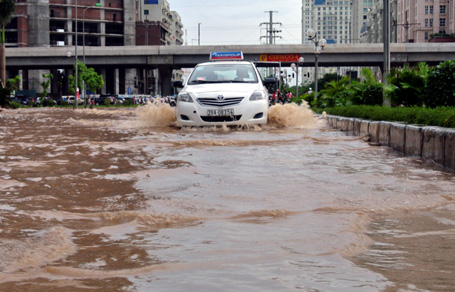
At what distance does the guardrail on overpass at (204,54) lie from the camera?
62.3 metres

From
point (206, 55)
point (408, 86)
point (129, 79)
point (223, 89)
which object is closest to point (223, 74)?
point (223, 89)

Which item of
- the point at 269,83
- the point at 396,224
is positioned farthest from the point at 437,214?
the point at 269,83

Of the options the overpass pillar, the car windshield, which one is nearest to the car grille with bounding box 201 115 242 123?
the car windshield

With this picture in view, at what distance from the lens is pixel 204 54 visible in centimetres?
6456

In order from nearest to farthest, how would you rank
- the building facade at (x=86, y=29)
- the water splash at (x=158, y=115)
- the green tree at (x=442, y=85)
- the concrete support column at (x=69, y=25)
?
the green tree at (x=442, y=85) < the water splash at (x=158, y=115) < the building facade at (x=86, y=29) < the concrete support column at (x=69, y=25)

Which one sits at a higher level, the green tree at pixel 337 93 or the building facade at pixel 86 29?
the building facade at pixel 86 29

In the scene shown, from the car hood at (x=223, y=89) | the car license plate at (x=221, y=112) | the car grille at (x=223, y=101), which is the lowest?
the car license plate at (x=221, y=112)

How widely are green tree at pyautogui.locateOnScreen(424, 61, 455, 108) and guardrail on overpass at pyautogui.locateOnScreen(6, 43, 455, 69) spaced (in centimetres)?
5088

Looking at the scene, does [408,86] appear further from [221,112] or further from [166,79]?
[166,79]

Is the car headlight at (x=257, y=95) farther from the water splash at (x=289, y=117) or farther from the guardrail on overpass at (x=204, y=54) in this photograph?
the guardrail on overpass at (x=204, y=54)

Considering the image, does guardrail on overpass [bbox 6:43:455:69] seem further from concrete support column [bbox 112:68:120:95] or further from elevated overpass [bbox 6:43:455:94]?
concrete support column [bbox 112:68:120:95]

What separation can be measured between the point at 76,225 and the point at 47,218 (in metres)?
0.31

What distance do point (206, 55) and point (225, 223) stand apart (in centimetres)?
6152

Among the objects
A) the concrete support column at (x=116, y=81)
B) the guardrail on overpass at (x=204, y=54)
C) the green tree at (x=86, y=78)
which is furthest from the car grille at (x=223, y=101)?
the concrete support column at (x=116, y=81)
